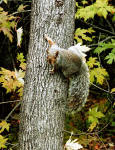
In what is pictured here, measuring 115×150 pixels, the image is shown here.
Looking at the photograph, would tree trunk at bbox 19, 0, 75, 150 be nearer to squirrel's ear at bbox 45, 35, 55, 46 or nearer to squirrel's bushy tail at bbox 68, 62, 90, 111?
squirrel's ear at bbox 45, 35, 55, 46

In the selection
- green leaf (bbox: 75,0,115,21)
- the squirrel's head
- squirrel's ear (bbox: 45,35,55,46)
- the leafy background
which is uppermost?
green leaf (bbox: 75,0,115,21)

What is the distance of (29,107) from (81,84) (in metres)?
0.61

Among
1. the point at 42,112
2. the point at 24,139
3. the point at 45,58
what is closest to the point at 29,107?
the point at 42,112

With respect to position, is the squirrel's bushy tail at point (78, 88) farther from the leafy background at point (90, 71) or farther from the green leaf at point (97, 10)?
the green leaf at point (97, 10)

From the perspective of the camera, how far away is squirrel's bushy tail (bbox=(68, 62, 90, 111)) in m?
2.22

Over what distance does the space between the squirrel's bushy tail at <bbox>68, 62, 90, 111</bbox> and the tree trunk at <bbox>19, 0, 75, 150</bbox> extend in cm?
14

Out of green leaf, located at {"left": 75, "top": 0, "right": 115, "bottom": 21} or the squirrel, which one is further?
green leaf, located at {"left": 75, "top": 0, "right": 115, "bottom": 21}

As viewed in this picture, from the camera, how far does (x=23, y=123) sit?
2127mm

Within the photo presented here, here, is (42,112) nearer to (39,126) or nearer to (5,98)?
(39,126)

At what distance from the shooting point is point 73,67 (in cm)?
213

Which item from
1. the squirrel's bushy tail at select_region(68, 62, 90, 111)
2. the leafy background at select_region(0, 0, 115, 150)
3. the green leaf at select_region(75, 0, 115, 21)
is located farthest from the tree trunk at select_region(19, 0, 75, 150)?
the green leaf at select_region(75, 0, 115, 21)

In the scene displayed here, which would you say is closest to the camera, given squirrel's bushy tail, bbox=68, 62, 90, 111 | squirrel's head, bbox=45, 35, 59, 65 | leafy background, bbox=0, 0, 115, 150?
squirrel's head, bbox=45, 35, 59, 65

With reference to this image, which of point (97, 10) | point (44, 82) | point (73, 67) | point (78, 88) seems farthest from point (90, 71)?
point (44, 82)

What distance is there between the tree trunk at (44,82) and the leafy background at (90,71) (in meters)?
0.44
